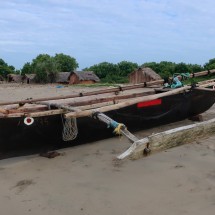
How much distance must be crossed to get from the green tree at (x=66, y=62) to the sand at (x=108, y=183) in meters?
37.9

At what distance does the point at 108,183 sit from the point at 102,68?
1260 inches

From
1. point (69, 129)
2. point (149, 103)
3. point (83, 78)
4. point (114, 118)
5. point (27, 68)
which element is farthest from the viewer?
point (27, 68)

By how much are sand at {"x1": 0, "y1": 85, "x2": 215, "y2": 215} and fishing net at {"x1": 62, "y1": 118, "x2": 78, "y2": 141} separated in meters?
0.22

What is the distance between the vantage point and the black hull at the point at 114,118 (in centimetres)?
363

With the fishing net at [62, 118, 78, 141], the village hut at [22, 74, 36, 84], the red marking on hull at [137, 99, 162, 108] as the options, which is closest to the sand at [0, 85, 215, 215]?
the fishing net at [62, 118, 78, 141]

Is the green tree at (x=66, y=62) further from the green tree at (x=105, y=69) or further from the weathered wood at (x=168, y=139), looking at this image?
the weathered wood at (x=168, y=139)

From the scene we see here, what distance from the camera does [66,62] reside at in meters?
41.9

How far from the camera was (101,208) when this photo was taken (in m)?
2.62

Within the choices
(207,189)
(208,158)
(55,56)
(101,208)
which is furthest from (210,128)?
(55,56)

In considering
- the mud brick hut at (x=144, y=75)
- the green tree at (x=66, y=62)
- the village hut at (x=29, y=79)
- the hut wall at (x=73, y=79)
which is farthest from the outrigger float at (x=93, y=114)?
the green tree at (x=66, y=62)

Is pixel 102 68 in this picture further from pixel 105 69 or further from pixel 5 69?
pixel 5 69

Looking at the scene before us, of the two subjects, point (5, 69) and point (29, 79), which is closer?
point (29, 79)

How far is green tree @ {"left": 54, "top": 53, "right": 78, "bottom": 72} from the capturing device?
136 feet

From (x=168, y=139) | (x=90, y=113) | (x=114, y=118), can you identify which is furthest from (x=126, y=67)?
(x=168, y=139)
